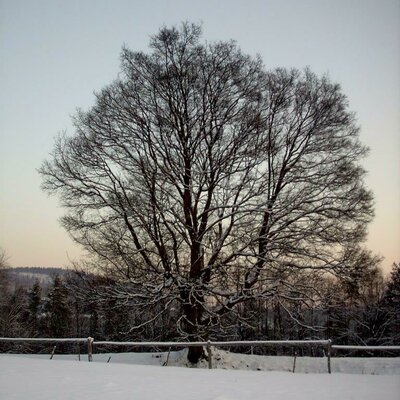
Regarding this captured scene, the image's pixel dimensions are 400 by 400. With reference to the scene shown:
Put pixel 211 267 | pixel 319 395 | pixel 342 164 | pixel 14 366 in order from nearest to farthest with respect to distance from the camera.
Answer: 1. pixel 319 395
2. pixel 14 366
3. pixel 211 267
4. pixel 342 164

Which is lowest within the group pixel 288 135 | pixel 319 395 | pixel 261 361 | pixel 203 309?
pixel 261 361

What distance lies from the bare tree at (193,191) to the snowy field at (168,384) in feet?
12.3

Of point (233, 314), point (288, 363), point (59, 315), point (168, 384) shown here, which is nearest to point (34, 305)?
point (59, 315)

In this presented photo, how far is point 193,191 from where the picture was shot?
545 inches

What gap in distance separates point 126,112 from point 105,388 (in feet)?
29.8

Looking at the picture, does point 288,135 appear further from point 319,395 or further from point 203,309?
point 319,395

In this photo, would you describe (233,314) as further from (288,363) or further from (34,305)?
(34,305)

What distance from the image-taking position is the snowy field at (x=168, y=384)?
7070mm

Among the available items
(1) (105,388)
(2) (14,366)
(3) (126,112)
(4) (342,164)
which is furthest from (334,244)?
(2) (14,366)

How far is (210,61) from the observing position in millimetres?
14062

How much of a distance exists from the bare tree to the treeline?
0.91 meters

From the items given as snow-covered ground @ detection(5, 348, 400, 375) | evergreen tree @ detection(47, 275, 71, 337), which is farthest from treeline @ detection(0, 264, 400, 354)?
snow-covered ground @ detection(5, 348, 400, 375)

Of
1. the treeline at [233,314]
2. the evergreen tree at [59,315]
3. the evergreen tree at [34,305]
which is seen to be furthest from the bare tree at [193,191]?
the evergreen tree at [34,305]

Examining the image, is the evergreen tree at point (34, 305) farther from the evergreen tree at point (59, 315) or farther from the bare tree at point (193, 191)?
the bare tree at point (193, 191)
